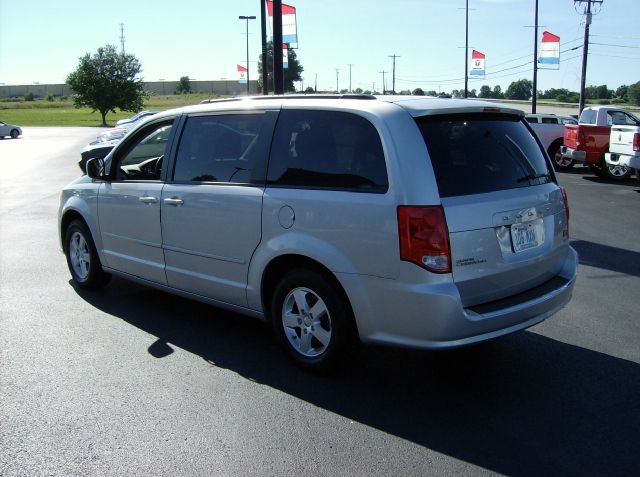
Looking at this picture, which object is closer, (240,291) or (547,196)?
(547,196)

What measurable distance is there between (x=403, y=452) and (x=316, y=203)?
1603 mm

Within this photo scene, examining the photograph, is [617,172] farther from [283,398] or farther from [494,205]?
[283,398]

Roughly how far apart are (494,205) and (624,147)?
504 inches

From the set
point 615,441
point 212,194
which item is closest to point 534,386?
point 615,441

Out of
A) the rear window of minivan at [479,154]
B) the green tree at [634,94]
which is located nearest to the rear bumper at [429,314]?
the rear window of minivan at [479,154]

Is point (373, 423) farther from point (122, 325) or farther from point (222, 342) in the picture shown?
point (122, 325)

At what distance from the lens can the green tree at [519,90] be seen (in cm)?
11532

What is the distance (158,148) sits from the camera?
5855 millimetres

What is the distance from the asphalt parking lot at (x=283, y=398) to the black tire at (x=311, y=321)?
0.17m

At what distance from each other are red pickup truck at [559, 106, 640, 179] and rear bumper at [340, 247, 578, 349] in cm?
1357

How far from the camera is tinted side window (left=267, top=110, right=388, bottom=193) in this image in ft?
12.7

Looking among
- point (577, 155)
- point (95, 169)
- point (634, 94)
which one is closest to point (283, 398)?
point (95, 169)

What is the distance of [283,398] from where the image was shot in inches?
157

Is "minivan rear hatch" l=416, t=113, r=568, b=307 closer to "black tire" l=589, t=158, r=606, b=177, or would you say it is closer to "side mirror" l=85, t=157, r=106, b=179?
"side mirror" l=85, t=157, r=106, b=179
